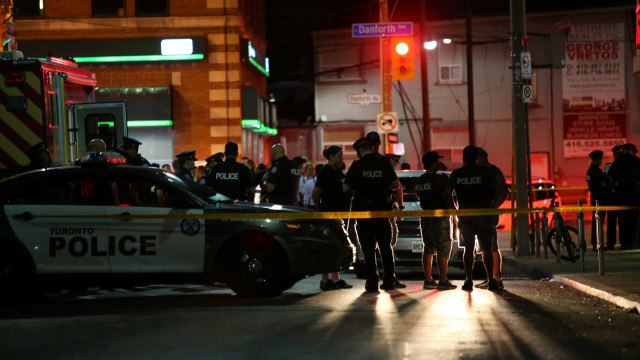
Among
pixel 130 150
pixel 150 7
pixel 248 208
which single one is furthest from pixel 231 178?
pixel 150 7

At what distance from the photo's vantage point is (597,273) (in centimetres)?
1308

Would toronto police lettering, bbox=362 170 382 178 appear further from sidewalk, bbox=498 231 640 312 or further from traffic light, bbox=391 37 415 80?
traffic light, bbox=391 37 415 80

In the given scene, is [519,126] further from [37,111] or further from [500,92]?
[500,92]

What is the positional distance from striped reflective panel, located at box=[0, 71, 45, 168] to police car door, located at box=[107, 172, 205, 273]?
3873mm

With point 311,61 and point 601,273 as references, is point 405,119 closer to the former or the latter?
point 311,61

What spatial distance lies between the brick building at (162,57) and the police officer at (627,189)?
12.1 metres

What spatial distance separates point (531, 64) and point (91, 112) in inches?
287

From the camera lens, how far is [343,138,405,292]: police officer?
11.5 metres

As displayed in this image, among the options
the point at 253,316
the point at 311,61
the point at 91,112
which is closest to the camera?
the point at 253,316

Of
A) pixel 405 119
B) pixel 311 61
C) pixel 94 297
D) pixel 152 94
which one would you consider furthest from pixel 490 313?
pixel 311 61

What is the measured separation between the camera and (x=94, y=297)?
38.0 ft

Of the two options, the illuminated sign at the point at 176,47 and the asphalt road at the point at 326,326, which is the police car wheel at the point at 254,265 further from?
the illuminated sign at the point at 176,47

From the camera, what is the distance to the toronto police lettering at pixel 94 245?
34.9 ft

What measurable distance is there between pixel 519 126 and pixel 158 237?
7587 mm
